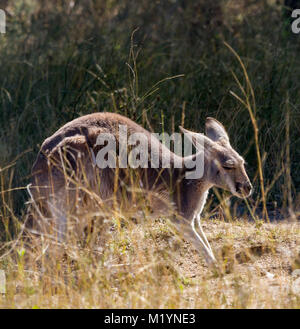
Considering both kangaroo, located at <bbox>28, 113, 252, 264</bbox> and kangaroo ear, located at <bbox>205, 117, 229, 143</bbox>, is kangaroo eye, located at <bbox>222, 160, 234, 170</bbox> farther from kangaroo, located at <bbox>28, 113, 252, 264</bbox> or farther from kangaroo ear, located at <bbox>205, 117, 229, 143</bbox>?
kangaroo ear, located at <bbox>205, 117, 229, 143</bbox>

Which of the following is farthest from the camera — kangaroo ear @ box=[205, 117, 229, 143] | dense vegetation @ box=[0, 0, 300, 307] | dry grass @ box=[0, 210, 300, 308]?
dense vegetation @ box=[0, 0, 300, 307]

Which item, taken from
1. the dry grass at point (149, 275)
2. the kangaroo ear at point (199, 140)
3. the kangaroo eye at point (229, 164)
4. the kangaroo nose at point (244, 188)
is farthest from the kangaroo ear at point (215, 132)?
the dry grass at point (149, 275)

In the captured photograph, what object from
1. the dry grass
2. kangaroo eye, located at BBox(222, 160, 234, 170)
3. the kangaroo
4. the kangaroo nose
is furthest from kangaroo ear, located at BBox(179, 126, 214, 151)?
the dry grass

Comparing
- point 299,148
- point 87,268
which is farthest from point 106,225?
point 299,148

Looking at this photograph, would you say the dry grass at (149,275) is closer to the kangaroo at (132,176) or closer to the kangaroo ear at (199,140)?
the kangaroo at (132,176)

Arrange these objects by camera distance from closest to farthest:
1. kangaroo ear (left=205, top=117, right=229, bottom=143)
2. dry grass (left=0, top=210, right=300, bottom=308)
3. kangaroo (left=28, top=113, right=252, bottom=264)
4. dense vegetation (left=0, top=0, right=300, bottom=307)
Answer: dry grass (left=0, top=210, right=300, bottom=308) → kangaroo (left=28, top=113, right=252, bottom=264) → kangaroo ear (left=205, top=117, right=229, bottom=143) → dense vegetation (left=0, top=0, right=300, bottom=307)

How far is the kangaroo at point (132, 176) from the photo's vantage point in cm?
475

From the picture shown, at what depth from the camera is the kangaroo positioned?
4.75 metres

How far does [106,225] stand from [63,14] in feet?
16.2

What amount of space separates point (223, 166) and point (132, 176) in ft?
2.36

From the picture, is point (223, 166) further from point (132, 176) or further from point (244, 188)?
point (132, 176)

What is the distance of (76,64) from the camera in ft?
24.2

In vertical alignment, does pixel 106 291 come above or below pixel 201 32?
below
